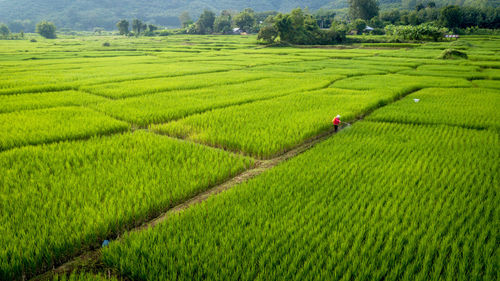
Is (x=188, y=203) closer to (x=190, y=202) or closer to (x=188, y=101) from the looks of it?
(x=190, y=202)

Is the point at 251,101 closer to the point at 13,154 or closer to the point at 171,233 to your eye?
the point at 13,154

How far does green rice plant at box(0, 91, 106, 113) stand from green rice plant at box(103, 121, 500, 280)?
257 inches

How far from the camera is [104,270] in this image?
2.20 metres

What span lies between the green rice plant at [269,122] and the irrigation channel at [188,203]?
12cm

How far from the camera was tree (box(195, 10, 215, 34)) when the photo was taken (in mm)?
77381

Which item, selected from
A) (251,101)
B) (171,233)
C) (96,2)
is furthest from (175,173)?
(96,2)

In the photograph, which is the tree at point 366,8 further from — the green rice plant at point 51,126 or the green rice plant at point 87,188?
the green rice plant at point 87,188

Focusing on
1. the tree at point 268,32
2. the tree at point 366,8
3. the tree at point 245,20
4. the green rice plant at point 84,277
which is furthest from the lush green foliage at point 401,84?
the tree at point 245,20

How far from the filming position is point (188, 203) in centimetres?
324

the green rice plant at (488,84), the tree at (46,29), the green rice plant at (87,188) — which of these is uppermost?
the tree at (46,29)

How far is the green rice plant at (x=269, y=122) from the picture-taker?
486 cm

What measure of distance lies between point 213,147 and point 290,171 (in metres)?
1.60

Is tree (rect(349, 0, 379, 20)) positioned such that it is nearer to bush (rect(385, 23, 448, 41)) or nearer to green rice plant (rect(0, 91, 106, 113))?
bush (rect(385, 23, 448, 41))

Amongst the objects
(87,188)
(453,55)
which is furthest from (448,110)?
(453,55)
